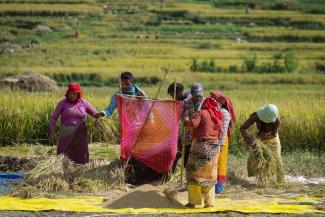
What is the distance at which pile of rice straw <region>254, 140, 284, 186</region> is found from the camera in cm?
968

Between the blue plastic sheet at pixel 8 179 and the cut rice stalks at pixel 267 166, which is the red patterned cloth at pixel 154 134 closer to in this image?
the cut rice stalks at pixel 267 166

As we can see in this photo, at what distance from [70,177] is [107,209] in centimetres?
142

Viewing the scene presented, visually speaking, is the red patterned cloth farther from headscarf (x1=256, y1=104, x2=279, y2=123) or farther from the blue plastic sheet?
the blue plastic sheet

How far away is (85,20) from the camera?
53.2 m

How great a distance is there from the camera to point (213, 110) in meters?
8.26

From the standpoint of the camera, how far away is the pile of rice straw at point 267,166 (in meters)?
9.68

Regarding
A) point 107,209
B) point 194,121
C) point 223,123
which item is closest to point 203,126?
point 194,121

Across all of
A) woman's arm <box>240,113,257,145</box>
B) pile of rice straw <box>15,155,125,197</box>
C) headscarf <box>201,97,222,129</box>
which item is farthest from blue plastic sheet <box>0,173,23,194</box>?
woman's arm <box>240,113,257,145</box>

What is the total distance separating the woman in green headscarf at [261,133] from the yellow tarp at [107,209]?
107 centimetres

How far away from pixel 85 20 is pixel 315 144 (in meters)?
41.8

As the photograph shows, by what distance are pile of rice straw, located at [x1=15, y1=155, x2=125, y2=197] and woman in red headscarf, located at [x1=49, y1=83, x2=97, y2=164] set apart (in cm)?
29

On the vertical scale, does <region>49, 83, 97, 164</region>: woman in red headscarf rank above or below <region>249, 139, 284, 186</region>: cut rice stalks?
above

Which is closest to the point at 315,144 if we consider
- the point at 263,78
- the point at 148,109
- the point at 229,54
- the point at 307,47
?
the point at 148,109

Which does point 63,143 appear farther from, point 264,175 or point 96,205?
point 264,175
